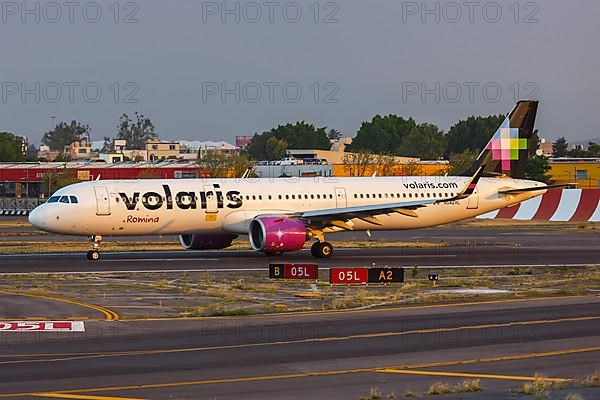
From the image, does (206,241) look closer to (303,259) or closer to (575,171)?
(303,259)

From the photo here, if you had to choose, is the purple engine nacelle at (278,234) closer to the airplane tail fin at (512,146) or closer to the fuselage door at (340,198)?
the fuselage door at (340,198)

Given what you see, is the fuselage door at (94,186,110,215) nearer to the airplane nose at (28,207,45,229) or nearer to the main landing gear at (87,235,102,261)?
the main landing gear at (87,235,102,261)

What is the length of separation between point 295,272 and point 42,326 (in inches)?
499

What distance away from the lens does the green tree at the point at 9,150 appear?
185 meters

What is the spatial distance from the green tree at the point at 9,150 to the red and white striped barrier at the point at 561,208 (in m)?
125

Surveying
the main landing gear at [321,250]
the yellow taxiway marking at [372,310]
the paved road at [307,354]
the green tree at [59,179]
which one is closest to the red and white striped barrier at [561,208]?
the main landing gear at [321,250]

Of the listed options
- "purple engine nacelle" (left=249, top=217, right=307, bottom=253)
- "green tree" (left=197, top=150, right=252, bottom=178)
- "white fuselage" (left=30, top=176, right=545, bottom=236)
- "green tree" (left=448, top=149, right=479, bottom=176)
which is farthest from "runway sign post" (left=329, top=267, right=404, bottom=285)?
"green tree" (left=448, top=149, right=479, bottom=176)

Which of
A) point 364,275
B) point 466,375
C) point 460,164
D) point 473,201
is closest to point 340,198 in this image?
point 473,201

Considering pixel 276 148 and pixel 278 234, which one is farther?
pixel 276 148

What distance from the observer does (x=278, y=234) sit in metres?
45.7

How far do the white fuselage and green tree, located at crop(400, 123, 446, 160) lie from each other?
126293mm

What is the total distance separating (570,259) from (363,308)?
19980 mm

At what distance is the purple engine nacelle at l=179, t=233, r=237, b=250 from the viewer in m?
50.2

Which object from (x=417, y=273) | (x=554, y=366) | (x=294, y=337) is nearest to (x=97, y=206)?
(x=417, y=273)
